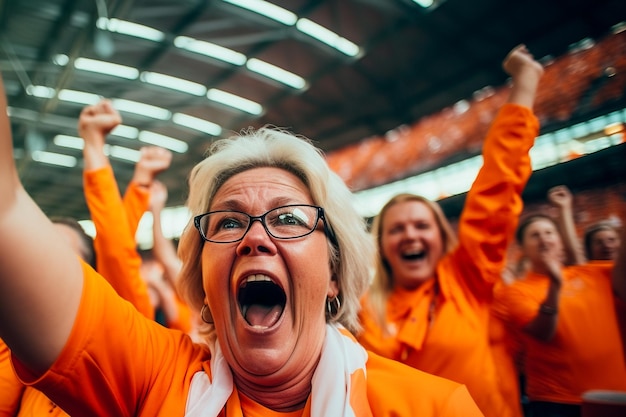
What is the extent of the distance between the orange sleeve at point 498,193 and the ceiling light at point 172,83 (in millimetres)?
5968

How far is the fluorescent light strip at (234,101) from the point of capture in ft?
22.1

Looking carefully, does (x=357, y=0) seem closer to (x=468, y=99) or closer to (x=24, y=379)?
(x=468, y=99)

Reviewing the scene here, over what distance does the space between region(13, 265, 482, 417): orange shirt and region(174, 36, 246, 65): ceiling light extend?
17.7 feet

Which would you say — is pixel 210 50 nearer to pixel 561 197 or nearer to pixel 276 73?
pixel 276 73

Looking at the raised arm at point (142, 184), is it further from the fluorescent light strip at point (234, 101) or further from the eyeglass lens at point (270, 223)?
the fluorescent light strip at point (234, 101)

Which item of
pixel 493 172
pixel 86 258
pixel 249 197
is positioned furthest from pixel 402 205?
pixel 86 258

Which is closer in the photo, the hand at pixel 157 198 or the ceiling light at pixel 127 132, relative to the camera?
the hand at pixel 157 198

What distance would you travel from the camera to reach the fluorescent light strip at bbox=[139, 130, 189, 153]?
26.9 feet

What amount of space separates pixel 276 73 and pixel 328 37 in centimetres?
117

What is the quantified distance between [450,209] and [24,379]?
5.64 meters

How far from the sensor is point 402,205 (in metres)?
1.73

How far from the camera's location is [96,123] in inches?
52.5

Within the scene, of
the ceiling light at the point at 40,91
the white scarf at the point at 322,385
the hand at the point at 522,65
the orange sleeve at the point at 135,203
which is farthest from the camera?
the ceiling light at the point at 40,91

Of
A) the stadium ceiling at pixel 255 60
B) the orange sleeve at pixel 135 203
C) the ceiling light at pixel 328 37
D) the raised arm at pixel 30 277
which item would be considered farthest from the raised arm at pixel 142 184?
the ceiling light at pixel 328 37
